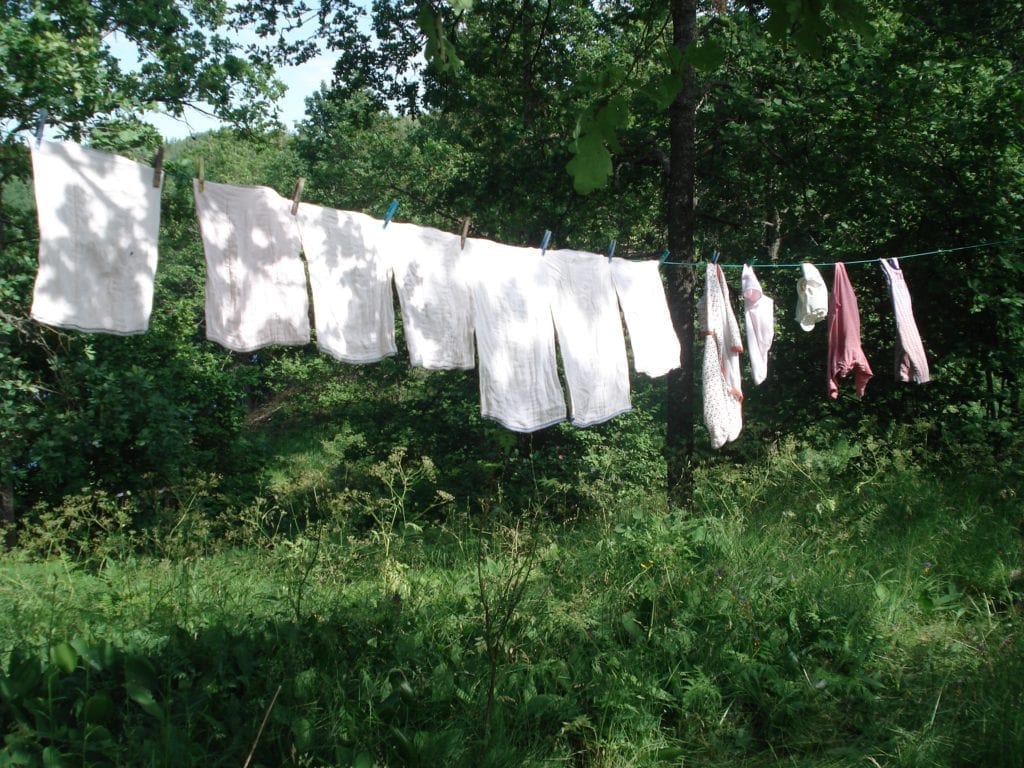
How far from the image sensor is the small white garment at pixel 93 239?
3.38 meters

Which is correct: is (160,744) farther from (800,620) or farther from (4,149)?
(4,149)

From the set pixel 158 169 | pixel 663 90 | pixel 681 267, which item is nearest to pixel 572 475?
pixel 681 267

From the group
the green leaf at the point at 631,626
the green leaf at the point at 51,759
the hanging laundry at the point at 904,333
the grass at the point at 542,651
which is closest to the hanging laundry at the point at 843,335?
the hanging laundry at the point at 904,333

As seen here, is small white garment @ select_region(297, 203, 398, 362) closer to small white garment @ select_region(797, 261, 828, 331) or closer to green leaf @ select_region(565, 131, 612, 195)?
green leaf @ select_region(565, 131, 612, 195)

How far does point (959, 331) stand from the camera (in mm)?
7602

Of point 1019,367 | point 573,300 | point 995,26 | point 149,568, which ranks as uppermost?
point 995,26

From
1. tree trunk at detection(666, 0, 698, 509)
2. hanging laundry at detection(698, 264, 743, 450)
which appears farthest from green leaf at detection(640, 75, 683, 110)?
tree trunk at detection(666, 0, 698, 509)

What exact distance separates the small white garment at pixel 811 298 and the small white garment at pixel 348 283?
10.6ft

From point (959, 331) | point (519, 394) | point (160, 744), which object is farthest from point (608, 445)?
point (160, 744)

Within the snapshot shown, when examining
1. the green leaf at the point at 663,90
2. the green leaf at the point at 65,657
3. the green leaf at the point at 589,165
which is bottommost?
the green leaf at the point at 65,657

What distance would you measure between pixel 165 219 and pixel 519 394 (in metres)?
3.71

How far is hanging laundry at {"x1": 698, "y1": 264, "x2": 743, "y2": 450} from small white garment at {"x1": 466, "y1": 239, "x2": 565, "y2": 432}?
1.36 metres

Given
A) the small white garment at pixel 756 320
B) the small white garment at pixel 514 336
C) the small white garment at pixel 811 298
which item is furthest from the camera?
the small white garment at pixel 811 298

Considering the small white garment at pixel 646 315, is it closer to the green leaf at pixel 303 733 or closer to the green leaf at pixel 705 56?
the green leaf at pixel 705 56
